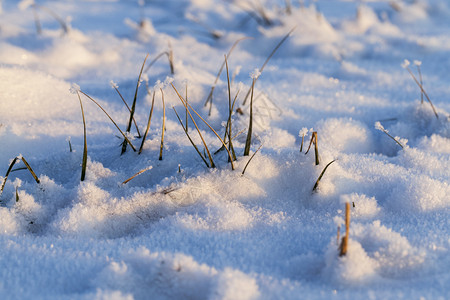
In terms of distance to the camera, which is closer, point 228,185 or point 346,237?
point 346,237

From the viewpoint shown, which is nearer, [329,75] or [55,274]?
[55,274]

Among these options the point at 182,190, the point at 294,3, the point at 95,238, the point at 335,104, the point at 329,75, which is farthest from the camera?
the point at 294,3

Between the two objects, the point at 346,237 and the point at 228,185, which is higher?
the point at 228,185

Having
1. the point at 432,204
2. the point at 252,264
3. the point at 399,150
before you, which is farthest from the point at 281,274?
the point at 399,150

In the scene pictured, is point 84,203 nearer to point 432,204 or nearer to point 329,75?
point 432,204

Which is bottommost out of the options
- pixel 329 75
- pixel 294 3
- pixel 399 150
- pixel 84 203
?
pixel 84 203

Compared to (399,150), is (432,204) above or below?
below

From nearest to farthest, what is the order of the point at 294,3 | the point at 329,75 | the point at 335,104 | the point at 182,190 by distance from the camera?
the point at 182,190
the point at 335,104
the point at 329,75
the point at 294,3
